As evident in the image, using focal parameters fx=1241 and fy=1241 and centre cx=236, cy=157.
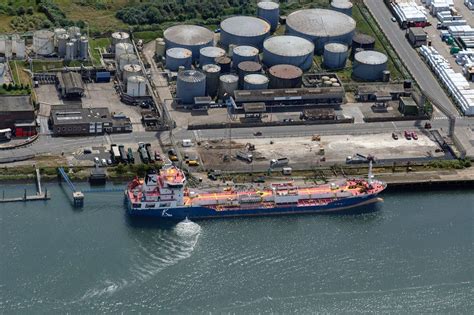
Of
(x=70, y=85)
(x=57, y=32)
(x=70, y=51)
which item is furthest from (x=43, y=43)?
(x=70, y=85)

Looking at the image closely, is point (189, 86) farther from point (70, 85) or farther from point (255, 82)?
point (70, 85)

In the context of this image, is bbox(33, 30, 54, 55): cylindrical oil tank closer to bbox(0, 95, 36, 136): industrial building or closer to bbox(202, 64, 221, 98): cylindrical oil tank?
bbox(0, 95, 36, 136): industrial building

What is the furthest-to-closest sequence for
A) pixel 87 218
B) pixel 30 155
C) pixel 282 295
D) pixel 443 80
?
pixel 443 80
pixel 30 155
pixel 87 218
pixel 282 295

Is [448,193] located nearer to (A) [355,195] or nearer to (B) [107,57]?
(A) [355,195]

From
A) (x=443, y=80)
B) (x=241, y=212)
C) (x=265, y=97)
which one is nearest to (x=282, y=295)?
(x=241, y=212)

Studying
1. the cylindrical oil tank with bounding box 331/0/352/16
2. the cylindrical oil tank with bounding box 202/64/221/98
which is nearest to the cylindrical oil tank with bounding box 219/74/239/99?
the cylindrical oil tank with bounding box 202/64/221/98
